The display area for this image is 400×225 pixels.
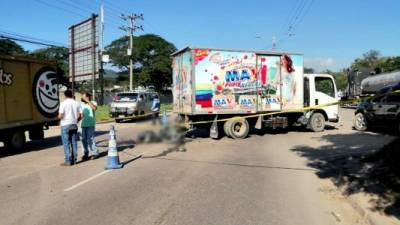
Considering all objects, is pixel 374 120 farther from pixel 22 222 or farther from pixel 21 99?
pixel 22 222

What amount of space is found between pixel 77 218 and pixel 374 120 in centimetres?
1485

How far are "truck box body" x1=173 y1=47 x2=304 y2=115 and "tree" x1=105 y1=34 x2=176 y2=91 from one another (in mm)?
59730

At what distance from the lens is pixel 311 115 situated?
19.7 metres

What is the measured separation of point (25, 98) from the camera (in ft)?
51.3

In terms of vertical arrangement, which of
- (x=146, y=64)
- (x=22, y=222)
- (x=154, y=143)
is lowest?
(x=22, y=222)

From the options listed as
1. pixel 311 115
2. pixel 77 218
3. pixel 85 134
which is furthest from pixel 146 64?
pixel 77 218

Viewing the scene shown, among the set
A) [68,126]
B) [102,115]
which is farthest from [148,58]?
[68,126]

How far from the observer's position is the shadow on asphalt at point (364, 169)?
7.47 meters

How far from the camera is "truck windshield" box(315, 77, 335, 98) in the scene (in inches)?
793

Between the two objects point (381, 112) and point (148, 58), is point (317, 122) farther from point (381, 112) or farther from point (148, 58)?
point (148, 58)

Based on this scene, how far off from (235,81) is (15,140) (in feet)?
25.9

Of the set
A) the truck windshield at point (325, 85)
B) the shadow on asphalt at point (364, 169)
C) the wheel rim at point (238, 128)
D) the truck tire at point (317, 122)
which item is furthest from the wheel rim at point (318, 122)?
the shadow on asphalt at point (364, 169)

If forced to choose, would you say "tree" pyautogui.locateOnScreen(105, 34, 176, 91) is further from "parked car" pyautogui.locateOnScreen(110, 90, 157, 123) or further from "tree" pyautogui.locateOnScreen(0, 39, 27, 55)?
"parked car" pyautogui.locateOnScreen(110, 90, 157, 123)

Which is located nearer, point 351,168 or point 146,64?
point 351,168
